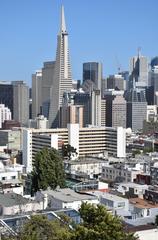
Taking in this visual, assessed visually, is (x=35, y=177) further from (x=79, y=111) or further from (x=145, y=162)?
(x=79, y=111)

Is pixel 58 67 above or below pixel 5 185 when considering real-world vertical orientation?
above

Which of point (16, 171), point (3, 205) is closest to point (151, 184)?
point (16, 171)

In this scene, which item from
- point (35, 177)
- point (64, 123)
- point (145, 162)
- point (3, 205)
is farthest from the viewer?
point (64, 123)

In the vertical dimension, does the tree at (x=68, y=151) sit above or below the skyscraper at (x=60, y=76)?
below

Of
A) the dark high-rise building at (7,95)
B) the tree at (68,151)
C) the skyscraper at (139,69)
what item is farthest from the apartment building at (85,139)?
the skyscraper at (139,69)

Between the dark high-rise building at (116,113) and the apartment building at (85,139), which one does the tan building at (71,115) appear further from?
the apartment building at (85,139)

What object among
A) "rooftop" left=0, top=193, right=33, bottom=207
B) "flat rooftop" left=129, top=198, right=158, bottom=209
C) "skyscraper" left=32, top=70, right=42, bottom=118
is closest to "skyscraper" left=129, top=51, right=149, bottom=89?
"skyscraper" left=32, top=70, right=42, bottom=118
